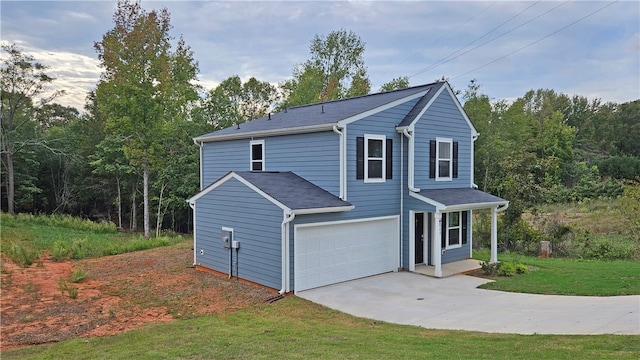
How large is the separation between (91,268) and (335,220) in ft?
28.3

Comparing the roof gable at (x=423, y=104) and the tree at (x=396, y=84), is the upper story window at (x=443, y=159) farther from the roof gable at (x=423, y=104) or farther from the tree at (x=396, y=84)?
the tree at (x=396, y=84)

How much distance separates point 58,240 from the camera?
17359 mm

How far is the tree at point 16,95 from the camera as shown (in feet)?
80.5

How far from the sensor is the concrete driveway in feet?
24.3

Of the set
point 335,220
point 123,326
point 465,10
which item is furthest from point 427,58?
point 123,326

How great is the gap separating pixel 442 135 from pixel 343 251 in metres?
5.52

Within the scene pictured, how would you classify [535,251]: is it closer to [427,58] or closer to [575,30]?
[575,30]

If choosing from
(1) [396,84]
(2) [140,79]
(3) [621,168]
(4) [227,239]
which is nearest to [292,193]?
(4) [227,239]

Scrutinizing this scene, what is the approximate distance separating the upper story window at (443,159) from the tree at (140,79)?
14.7m

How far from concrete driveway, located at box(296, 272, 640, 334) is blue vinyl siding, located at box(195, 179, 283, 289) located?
4.34 ft

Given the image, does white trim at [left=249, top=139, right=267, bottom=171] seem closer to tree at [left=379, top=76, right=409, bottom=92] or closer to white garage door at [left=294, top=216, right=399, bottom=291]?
white garage door at [left=294, top=216, right=399, bottom=291]

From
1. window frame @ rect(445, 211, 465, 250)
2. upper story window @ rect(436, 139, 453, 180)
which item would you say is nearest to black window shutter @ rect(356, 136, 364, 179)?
upper story window @ rect(436, 139, 453, 180)

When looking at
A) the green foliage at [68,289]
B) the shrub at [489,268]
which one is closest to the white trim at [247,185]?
the green foliage at [68,289]

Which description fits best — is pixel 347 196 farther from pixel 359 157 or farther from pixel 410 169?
pixel 410 169
